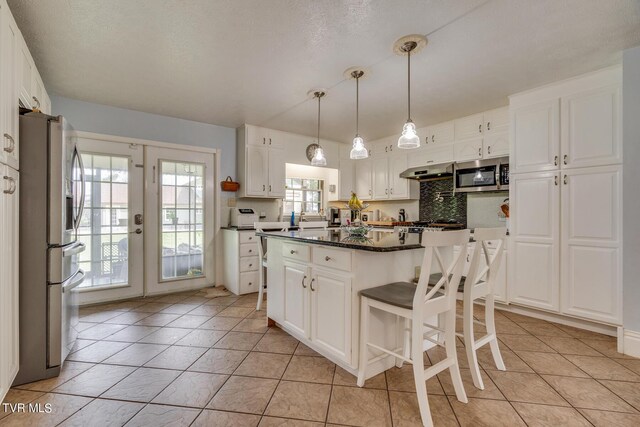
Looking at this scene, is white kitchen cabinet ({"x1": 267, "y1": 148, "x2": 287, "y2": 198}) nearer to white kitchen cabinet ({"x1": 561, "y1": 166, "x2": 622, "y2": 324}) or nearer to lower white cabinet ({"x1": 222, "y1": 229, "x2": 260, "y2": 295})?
lower white cabinet ({"x1": 222, "y1": 229, "x2": 260, "y2": 295})

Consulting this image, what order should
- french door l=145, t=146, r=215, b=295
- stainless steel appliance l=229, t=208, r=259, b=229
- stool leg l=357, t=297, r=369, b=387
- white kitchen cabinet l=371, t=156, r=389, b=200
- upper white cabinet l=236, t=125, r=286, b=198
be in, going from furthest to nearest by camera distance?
white kitchen cabinet l=371, t=156, r=389, b=200
upper white cabinet l=236, t=125, r=286, b=198
stainless steel appliance l=229, t=208, r=259, b=229
french door l=145, t=146, r=215, b=295
stool leg l=357, t=297, r=369, b=387

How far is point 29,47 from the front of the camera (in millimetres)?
2162

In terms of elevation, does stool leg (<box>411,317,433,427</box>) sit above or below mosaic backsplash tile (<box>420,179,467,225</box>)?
below

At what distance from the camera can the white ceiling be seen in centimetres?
179

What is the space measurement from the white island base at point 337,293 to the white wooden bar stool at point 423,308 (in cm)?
7

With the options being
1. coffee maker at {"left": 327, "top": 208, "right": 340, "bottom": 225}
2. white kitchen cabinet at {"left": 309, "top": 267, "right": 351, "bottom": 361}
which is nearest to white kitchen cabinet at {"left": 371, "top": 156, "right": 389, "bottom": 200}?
coffee maker at {"left": 327, "top": 208, "right": 340, "bottom": 225}

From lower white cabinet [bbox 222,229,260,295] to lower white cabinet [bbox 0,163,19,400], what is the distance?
85.2 inches

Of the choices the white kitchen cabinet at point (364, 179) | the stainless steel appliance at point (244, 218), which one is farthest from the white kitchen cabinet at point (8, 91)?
the white kitchen cabinet at point (364, 179)

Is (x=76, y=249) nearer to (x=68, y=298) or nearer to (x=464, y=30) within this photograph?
(x=68, y=298)

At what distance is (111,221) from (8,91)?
212cm

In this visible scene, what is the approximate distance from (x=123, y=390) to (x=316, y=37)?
260cm

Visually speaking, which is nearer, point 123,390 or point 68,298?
point 123,390

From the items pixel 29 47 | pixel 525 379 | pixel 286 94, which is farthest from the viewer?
Result: pixel 286 94

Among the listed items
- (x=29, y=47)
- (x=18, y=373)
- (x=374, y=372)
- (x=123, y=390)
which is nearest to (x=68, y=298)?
(x=18, y=373)
